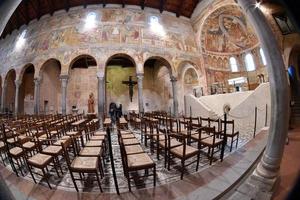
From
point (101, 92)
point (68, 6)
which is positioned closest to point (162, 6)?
point (68, 6)

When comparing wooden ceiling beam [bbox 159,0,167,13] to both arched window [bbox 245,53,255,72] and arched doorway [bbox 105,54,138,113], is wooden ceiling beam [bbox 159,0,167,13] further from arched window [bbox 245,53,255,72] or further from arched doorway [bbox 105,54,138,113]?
arched window [bbox 245,53,255,72]

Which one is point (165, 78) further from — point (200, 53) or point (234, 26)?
point (234, 26)

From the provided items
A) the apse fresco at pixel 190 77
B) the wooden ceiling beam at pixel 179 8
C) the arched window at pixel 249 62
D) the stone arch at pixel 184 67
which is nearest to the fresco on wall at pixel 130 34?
the stone arch at pixel 184 67

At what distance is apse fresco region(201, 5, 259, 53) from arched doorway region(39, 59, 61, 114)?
1440 cm

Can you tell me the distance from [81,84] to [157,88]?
7.66 m

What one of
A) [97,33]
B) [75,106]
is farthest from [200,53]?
[75,106]

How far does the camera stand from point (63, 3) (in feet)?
42.2

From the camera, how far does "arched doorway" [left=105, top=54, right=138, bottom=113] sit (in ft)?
50.1

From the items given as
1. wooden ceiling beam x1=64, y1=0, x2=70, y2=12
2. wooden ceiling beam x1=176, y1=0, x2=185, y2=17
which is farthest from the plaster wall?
wooden ceiling beam x1=176, y1=0, x2=185, y2=17

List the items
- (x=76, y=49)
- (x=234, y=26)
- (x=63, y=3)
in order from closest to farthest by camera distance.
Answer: (x=76, y=49)
(x=63, y=3)
(x=234, y=26)

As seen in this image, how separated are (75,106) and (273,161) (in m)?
15.1

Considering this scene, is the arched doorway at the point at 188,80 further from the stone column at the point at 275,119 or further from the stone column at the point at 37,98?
the stone column at the point at 275,119

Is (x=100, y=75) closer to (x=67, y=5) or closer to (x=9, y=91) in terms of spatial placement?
(x=67, y=5)

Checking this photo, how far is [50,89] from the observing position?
47.0ft
